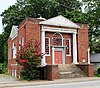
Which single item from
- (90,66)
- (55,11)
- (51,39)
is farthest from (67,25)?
(55,11)

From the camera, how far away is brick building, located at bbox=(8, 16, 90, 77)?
107ft

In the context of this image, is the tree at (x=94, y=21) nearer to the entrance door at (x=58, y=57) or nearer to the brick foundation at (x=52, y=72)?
the entrance door at (x=58, y=57)

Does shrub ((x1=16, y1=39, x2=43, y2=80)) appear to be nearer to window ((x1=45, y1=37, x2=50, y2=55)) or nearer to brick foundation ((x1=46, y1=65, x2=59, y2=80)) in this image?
brick foundation ((x1=46, y1=65, x2=59, y2=80))

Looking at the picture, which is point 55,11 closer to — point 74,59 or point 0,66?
point 0,66

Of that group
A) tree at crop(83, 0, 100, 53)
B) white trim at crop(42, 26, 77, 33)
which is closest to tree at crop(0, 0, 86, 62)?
tree at crop(83, 0, 100, 53)

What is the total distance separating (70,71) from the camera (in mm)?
31250

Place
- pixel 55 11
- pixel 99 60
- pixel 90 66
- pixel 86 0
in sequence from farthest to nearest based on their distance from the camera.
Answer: pixel 55 11 → pixel 86 0 → pixel 99 60 → pixel 90 66

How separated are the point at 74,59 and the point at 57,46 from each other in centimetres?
300

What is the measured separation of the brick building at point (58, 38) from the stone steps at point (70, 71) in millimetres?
1911

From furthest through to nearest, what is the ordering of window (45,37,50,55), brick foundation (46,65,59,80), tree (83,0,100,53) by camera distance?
tree (83,0,100,53)
window (45,37,50,55)
brick foundation (46,65,59,80)

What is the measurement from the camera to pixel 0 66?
61688mm

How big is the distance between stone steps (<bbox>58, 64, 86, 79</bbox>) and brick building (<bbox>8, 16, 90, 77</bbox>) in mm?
1911

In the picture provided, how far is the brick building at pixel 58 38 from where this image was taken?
32719mm

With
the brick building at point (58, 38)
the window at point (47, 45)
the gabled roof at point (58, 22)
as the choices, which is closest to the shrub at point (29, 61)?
the brick building at point (58, 38)
